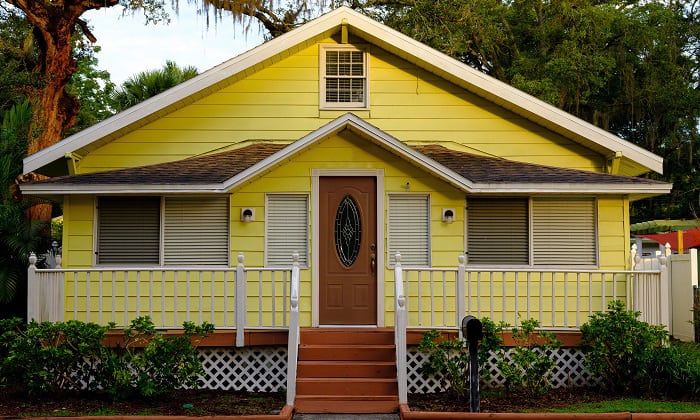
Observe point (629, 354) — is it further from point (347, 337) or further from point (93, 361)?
point (93, 361)

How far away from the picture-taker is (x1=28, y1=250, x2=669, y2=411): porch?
1006 cm

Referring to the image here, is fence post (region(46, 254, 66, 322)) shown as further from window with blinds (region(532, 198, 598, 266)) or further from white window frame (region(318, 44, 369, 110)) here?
window with blinds (region(532, 198, 598, 266))

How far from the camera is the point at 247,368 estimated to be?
10.5 m

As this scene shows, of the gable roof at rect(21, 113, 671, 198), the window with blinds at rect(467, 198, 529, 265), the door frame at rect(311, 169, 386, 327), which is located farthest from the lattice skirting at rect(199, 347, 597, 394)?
the gable roof at rect(21, 113, 671, 198)

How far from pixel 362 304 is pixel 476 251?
→ 199 cm

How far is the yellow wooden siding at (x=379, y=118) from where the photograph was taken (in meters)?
12.4

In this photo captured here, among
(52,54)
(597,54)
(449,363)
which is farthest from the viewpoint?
(597,54)

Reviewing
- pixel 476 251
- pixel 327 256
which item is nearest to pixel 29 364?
pixel 327 256

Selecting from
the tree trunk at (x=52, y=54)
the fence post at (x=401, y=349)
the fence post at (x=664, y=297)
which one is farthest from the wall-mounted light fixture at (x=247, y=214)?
the tree trunk at (x=52, y=54)

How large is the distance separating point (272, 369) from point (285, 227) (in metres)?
2.15

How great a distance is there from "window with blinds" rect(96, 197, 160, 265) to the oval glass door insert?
2.82 meters

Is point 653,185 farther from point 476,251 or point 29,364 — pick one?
point 29,364

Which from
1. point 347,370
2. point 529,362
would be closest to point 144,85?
point 347,370

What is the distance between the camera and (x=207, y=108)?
12.4 m
